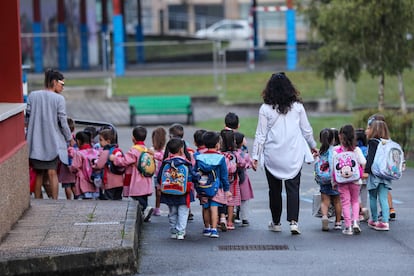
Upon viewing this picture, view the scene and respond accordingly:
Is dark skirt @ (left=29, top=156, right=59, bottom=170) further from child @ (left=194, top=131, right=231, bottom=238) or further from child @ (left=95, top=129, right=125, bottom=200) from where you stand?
child @ (left=194, top=131, right=231, bottom=238)

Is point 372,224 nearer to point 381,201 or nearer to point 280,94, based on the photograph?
point 381,201

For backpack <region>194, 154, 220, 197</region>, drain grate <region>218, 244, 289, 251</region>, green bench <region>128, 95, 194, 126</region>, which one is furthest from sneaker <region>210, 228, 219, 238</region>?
green bench <region>128, 95, 194, 126</region>

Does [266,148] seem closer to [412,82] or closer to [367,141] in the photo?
[367,141]

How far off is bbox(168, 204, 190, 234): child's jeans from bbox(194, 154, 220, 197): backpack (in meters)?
0.28

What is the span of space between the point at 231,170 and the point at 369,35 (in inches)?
482

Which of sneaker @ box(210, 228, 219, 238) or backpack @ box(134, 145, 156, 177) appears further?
backpack @ box(134, 145, 156, 177)

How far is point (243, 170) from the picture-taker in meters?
11.6

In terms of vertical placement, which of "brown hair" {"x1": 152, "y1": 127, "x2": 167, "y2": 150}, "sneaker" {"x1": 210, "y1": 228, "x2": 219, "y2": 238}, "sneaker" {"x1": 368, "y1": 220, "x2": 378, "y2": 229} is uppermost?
"brown hair" {"x1": 152, "y1": 127, "x2": 167, "y2": 150}

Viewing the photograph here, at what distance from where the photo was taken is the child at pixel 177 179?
10.6 metres

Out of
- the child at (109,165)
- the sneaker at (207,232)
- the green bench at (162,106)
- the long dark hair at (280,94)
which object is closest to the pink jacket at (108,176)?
the child at (109,165)

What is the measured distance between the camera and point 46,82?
1244 cm

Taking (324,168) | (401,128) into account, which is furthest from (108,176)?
(401,128)

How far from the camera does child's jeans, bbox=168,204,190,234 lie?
10672 millimetres

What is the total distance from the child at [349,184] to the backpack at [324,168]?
5.7 inches
